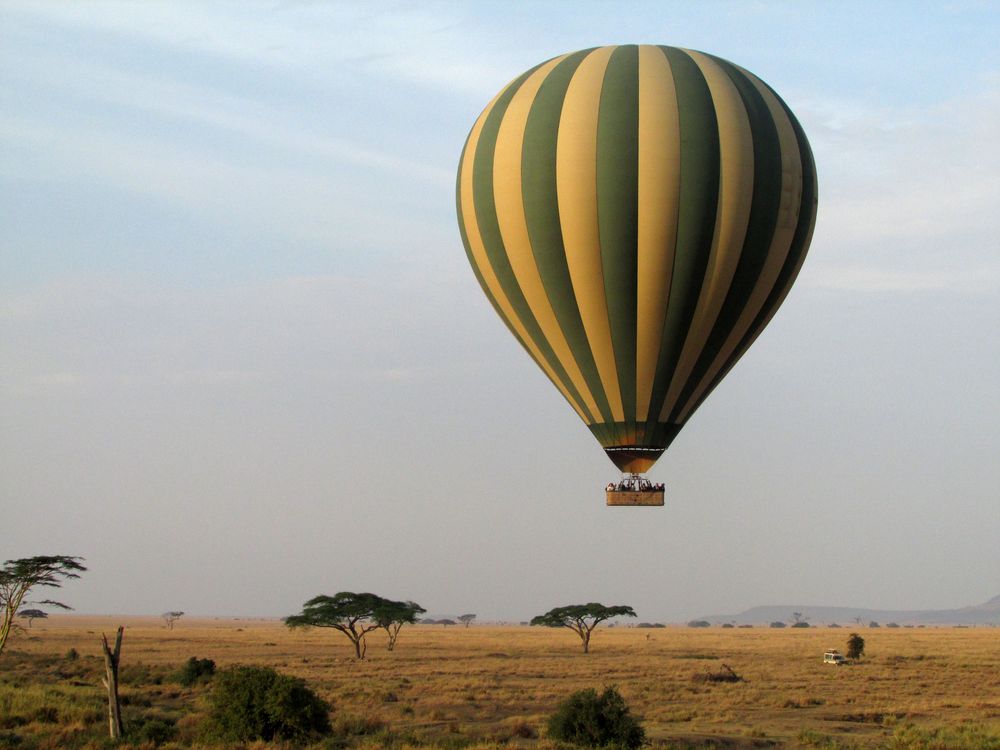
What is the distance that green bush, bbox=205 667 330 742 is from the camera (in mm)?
28062

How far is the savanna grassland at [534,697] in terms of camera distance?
29.8m

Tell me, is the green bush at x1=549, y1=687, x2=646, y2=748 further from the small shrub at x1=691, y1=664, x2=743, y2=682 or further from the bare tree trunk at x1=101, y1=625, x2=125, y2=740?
the small shrub at x1=691, y1=664, x2=743, y2=682

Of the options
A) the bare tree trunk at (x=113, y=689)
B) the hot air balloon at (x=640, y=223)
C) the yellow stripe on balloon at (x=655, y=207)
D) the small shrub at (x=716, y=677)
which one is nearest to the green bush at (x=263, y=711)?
the bare tree trunk at (x=113, y=689)

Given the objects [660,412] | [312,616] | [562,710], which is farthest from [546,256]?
[312,616]

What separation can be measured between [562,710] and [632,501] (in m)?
6.05

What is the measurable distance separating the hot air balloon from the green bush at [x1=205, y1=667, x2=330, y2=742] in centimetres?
1001

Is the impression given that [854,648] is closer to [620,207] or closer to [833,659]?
[833,659]

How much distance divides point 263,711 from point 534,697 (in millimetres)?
15757

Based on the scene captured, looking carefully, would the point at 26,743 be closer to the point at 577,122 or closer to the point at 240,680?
the point at 240,680

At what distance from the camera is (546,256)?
31.6 metres

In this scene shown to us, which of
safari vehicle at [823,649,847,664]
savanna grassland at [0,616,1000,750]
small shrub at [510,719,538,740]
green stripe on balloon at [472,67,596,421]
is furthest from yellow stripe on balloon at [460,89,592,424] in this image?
safari vehicle at [823,649,847,664]

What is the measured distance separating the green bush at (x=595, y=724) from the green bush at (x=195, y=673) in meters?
20.7

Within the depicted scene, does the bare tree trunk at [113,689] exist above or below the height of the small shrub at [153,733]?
above

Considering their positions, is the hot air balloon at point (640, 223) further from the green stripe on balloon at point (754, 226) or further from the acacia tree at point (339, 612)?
the acacia tree at point (339, 612)
